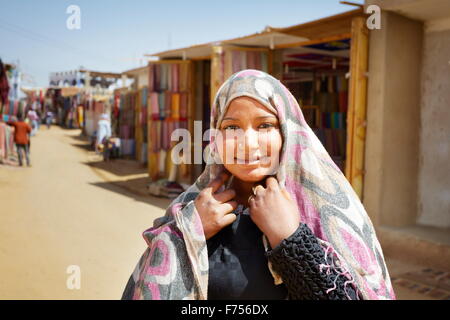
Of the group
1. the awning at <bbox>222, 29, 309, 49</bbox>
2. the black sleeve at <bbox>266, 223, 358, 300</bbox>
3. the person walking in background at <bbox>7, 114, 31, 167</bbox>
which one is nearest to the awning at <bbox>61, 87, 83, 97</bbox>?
the person walking in background at <bbox>7, 114, 31, 167</bbox>

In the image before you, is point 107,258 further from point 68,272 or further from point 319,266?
point 319,266

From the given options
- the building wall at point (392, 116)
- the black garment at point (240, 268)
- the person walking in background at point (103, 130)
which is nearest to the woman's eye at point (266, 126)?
the black garment at point (240, 268)

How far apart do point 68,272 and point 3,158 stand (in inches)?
445

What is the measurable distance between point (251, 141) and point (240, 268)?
0.41 m

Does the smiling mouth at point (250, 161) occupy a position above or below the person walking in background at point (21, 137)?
above

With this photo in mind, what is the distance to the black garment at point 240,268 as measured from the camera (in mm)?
1332

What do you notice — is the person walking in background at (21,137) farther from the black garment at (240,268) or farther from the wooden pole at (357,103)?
the black garment at (240,268)

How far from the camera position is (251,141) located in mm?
1398

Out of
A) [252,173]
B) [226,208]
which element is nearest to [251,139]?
[252,173]

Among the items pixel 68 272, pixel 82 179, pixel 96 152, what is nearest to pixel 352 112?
pixel 68 272

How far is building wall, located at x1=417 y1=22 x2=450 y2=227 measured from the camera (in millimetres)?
5406

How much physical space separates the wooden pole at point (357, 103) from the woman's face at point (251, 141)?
4289 mm

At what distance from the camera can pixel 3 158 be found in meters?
14.4

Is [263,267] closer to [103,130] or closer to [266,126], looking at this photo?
[266,126]
